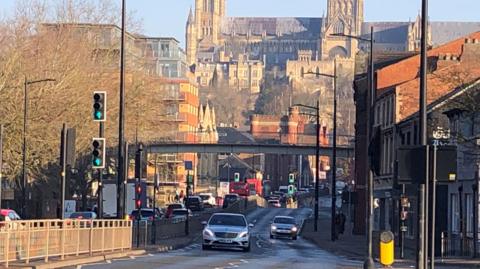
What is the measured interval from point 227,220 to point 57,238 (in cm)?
1477

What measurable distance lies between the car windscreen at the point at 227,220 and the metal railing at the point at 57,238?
5403 mm

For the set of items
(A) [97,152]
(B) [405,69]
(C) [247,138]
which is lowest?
(A) [97,152]

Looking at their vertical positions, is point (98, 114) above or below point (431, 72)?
below

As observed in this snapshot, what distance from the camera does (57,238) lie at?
34531 millimetres

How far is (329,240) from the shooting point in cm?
6862

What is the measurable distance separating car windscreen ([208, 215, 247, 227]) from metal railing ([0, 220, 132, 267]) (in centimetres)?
540

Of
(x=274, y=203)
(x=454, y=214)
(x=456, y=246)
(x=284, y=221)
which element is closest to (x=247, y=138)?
(x=274, y=203)

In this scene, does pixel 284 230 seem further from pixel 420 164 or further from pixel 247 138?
pixel 247 138

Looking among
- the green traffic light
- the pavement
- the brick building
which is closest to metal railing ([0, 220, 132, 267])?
the green traffic light

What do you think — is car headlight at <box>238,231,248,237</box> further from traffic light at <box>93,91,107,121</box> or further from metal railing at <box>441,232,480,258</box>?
traffic light at <box>93,91,107,121</box>

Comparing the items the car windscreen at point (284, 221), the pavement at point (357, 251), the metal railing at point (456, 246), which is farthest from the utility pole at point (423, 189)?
the car windscreen at point (284, 221)

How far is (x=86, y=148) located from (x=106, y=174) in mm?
10918

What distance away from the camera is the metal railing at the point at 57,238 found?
31.0m

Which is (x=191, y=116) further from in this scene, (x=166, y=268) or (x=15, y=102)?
(x=166, y=268)
